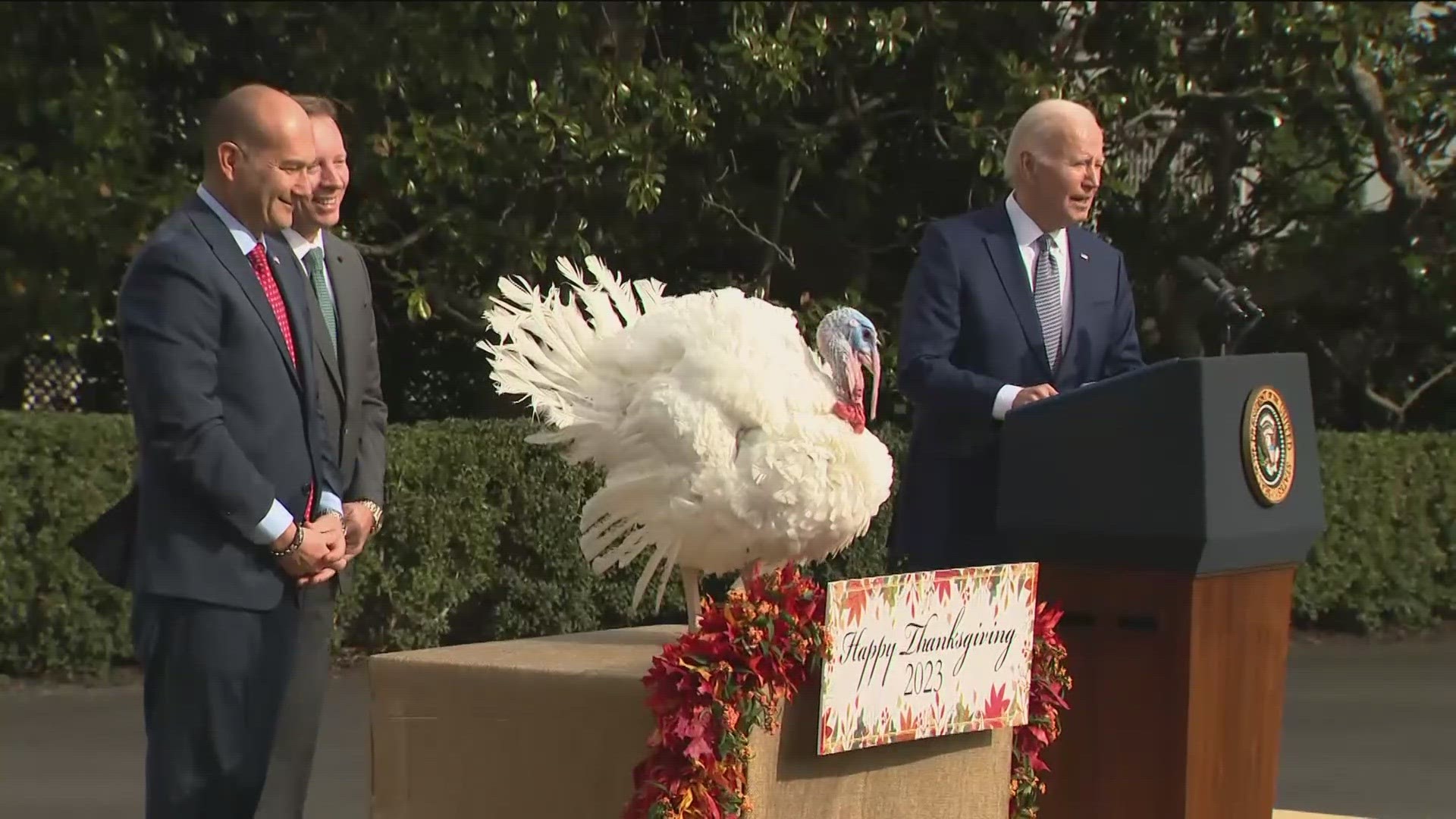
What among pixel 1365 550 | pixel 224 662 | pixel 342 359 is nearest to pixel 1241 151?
pixel 1365 550

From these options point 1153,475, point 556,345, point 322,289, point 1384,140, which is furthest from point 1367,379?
point 556,345

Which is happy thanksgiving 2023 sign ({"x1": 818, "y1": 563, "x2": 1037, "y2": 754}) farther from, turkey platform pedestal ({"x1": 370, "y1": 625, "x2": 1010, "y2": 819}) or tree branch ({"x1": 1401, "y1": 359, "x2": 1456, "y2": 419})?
tree branch ({"x1": 1401, "y1": 359, "x2": 1456, "y2": 419})

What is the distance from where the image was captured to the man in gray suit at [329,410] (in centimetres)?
414

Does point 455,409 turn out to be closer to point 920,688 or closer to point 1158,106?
point 1158,106

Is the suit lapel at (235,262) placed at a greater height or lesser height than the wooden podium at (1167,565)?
greater

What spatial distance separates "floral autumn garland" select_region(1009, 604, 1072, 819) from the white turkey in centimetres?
42

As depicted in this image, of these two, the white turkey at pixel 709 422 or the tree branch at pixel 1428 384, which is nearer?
the white turkey at pixel 709 422

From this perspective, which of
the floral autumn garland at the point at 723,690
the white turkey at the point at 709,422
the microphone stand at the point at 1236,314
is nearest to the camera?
the floral autumn garland at the point at 723,690

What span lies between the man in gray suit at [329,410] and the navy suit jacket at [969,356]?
121cm

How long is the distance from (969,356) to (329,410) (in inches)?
57.5

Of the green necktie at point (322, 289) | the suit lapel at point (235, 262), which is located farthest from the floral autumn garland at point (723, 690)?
the green necktie at point (322, 289)

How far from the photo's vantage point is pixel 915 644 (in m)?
3.56

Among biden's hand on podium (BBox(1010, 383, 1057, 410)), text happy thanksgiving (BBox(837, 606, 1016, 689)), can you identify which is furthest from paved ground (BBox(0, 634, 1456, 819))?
text happy thanksgiving (BBox(837, 606, 1016, 689))

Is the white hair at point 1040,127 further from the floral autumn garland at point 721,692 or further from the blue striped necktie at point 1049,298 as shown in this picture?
the floral autumn garland at point 721,692
